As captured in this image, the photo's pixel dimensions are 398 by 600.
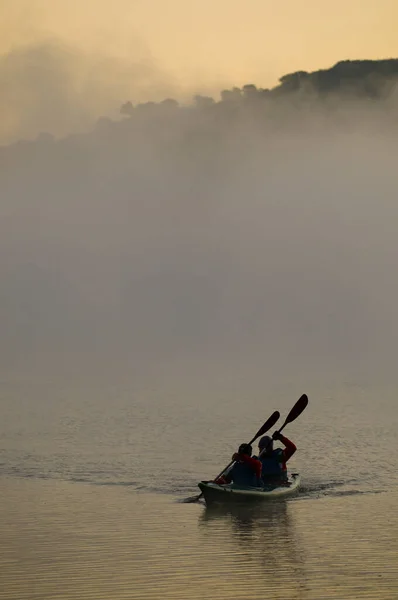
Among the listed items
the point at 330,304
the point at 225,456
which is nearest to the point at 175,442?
the point at 225,456

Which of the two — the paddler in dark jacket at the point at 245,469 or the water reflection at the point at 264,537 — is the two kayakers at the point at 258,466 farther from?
the water reflection at the point at 264,537

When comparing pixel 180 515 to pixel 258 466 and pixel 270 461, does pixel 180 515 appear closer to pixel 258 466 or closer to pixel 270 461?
pixel 258 466

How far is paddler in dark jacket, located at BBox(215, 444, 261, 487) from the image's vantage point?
2959 centimetres

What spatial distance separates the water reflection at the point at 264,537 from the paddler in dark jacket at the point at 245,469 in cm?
64

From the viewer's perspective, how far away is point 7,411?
5522cm

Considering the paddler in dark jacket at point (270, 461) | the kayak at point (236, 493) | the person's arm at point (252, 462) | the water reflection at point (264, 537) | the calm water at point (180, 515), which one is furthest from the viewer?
the paddler in dark jacket at point (270, 461)

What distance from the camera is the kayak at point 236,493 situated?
2911 cm

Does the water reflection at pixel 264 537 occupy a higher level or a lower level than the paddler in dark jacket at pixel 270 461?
lower

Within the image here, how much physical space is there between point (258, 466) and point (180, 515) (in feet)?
7.54

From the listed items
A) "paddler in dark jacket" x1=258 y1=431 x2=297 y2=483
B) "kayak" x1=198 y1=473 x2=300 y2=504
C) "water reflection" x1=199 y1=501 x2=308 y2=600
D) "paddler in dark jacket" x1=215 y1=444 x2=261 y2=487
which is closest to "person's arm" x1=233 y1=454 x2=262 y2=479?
"paddler in dark jacket" x1=215 y1=444 x2=261 y2=487

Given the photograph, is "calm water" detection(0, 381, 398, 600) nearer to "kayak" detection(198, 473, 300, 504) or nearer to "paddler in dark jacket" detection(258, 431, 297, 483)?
"kayak" detection(198, 473, 300, 504)

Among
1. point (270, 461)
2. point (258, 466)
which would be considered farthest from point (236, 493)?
point (270, 461)

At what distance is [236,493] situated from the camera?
29.3 m

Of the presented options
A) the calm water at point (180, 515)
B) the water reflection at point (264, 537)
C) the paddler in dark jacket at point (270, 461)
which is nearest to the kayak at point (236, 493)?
the water reflection at point (264, 537)
